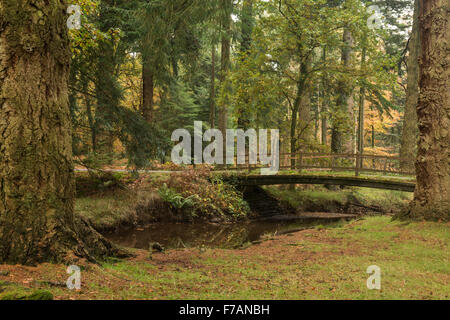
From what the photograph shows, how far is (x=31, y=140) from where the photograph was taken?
4.05 meters

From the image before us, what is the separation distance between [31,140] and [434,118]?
8.54 metres

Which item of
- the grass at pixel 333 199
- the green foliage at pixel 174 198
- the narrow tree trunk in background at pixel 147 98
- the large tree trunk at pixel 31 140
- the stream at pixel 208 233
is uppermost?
the narrow tree trunk in background at pixel 147 98

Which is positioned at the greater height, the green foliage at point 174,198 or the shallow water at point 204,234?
the green foliage at point 174,198

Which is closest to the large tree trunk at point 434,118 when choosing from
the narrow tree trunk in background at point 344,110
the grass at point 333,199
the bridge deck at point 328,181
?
the bridge deck at point 328,181

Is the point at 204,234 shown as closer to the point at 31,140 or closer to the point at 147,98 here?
the point at 147,98

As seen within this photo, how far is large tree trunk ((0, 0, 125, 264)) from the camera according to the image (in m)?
3.94

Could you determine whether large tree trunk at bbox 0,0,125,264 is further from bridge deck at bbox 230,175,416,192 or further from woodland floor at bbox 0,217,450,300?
bridge deck at bbox 230,175,416,192

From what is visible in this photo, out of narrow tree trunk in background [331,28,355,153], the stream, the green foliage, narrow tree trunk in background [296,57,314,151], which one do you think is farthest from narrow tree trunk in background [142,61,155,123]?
narrow tree trunk in background [331,28,355,153]

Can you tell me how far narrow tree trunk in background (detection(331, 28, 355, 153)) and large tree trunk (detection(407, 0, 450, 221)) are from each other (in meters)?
6.87

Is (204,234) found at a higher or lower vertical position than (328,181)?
lower

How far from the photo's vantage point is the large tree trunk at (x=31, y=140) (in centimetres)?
394

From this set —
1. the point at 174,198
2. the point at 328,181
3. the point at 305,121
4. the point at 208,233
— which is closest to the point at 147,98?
the point at 174,198

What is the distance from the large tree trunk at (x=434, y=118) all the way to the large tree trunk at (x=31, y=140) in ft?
25.6

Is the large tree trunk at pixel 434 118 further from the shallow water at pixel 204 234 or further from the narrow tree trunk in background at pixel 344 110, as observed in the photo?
the narrow tree trunk in background at pixel 344 110
